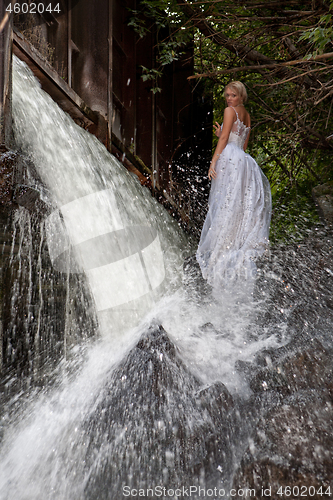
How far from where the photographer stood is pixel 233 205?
15.9 ft

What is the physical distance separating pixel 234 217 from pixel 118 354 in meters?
2.06

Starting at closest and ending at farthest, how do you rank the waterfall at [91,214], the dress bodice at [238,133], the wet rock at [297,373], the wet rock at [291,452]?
the wet rock at [291,452] → the wet rock at [297,373] → the waterfall at [91,214] → the dress bodice at [238,133]

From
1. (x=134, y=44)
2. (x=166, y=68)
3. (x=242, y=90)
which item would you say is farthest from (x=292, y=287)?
(x=166, y=68)

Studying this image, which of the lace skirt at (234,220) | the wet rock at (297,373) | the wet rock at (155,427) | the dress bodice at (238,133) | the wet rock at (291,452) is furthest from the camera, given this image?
the dress bodice at (238,133)

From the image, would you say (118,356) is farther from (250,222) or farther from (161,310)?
(250,222)

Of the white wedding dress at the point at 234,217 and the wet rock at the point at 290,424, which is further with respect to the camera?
the white wedding dress at the point at 234,217

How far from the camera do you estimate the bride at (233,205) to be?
4.70 m

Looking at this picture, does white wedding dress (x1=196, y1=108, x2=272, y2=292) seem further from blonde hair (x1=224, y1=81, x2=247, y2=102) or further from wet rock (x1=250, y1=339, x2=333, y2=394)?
wet rock (x1=250, y1=339, x2=333, y2=394)

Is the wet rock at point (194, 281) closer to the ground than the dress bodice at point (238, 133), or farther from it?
closer to the ground

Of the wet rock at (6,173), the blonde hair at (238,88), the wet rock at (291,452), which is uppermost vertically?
the blonde hair at (238,88)

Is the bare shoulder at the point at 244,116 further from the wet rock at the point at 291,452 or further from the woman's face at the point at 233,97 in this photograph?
the wet rock at the point at 291,452

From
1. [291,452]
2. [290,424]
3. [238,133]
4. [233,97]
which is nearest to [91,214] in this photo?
[238,133]

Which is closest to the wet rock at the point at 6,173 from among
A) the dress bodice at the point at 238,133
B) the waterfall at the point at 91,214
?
the waterfall at the point at 91,214

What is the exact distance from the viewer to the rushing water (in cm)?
244
